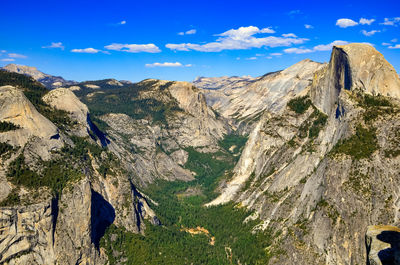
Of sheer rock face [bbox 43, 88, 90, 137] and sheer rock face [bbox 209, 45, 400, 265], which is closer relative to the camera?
sheer rock face [bbox 209, 45, 400, 265]

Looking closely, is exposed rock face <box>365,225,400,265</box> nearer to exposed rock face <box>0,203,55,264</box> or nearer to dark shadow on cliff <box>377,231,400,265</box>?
dark shadow on cliff <box>377,231,400,265</box>

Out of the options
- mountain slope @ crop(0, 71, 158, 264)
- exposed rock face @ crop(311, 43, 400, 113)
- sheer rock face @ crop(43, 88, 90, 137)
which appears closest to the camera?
mountain slope @ crop(0, 71, 158, 264)

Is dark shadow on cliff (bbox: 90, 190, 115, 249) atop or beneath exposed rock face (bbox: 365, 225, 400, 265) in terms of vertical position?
beneath

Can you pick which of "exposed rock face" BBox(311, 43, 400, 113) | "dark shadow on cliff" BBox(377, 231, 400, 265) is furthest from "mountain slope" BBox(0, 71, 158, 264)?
"exposed rock face" BBox(311, 43, 400, 113)

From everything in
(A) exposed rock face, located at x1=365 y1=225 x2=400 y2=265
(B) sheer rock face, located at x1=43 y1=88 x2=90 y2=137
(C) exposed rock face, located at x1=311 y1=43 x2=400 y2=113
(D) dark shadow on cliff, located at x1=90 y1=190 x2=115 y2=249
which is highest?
(C) exposed rock face, located at x1=311 y1=43 x2=400 y2=113

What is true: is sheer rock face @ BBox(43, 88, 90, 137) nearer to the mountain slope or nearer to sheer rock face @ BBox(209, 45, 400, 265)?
the mountain slope

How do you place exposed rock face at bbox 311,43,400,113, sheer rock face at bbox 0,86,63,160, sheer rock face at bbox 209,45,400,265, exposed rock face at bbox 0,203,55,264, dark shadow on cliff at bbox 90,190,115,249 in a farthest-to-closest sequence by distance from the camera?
exposed rock face at bbox 311,43,400,113, dark shadow on cliff at bbox 90,190,115,249, sheer rock face at bbox 0,86,63,160, sheer rock face at bbox 209,45,400,265, exposed rock face at bbox 0,203,55,264

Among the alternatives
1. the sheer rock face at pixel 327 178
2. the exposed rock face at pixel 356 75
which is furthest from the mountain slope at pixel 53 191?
the exposed rock face at pixel 356 75

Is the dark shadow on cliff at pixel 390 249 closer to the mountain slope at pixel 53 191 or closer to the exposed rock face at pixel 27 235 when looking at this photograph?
the exposed rock face at pixel 27 235
